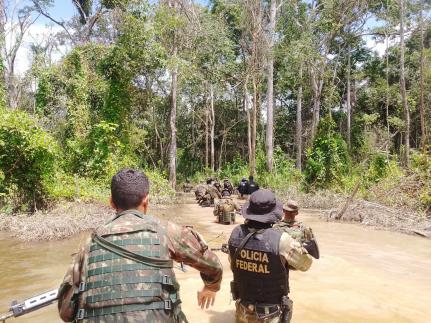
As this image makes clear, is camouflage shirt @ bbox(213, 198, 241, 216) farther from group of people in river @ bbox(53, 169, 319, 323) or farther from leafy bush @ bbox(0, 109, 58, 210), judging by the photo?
group of people in river @ bbox(53, 169, 319, 323)

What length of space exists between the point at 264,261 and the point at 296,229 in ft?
4.14

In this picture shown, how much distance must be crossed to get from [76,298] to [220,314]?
3.17 meters

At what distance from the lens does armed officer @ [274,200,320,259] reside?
4.18m

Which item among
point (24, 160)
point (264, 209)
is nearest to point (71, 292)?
point (264, 209)

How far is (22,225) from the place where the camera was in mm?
11188

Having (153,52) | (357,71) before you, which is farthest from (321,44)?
(153,52)

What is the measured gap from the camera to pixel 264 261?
3.46 metres

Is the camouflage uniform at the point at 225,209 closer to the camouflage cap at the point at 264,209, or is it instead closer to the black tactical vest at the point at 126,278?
the camouflage cap at the point at 264,209

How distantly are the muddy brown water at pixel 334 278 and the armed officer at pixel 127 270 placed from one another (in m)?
2.91

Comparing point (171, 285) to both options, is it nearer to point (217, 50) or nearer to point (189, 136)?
point (217, 50)

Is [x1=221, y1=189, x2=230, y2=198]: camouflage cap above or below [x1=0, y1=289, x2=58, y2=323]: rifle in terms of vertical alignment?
below

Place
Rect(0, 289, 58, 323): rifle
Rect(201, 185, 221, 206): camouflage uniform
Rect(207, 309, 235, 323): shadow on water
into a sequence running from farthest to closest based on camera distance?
Rect(201, 185, 221, 206): camouflage uniform
Rect(207, 309, 235, 323): shadow on water
Rect(0, 289, 58, 323): rifle

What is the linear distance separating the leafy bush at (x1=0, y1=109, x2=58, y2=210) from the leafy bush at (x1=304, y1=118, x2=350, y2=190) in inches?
412

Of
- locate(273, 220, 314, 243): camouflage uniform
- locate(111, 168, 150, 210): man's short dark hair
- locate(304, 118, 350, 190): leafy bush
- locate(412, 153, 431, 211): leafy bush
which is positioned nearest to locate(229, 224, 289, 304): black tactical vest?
locate(273, 220, 314, 243): camouflage uniform
